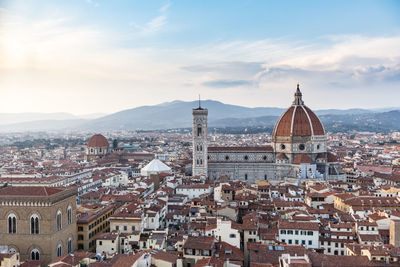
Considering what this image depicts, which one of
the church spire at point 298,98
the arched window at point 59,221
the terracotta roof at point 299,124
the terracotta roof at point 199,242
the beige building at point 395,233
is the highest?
the church spire at point 298,98

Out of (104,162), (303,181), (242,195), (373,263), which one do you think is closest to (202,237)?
(373,263)

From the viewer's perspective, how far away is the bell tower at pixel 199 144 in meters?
61.0

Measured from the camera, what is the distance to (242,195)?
4128 centimetres

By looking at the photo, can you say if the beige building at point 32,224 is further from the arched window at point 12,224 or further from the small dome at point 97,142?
the small dome at point 97,142

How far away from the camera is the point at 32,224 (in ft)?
93.4

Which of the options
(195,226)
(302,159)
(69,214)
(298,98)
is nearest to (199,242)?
(195,226)

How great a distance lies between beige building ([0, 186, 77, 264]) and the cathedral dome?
40.4 meters

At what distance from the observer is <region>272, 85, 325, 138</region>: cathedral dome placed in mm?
61438

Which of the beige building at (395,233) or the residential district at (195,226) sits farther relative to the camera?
the beige building at (395,233)

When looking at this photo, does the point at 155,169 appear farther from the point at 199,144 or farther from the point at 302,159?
the point at 302,159

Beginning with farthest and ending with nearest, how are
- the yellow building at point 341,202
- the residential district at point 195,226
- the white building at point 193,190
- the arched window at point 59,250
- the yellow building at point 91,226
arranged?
the white building at point 193,190, the yellow building at point 341,202, the yellow building at point 91,226, the arched window at point 59,250, the residential district at point 195,226

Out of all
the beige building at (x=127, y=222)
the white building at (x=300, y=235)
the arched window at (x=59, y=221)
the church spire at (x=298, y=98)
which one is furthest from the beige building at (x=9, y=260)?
the church spire at (x=298, y=98)

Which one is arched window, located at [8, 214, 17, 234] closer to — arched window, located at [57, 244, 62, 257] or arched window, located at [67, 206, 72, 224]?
arched window, located at [57, 244, 62, 257]

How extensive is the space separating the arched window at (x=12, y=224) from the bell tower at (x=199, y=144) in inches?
1338
